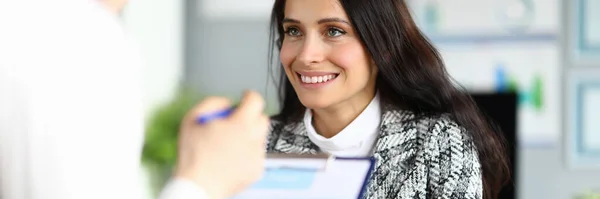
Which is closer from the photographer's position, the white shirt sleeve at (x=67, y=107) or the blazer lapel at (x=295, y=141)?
the white shirt sleeve at (x=67, y=107)

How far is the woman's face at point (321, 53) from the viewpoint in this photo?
1.18 m

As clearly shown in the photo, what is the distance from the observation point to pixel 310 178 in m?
0.90

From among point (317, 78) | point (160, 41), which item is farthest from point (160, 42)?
point (317, 78)

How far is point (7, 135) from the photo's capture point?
19.8 inches

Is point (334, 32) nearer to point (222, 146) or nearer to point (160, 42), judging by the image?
point (222, 146)

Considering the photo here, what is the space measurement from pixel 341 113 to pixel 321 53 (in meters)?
0.13

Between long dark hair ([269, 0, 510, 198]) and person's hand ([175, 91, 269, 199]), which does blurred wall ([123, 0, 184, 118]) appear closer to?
long dark hair ([269, 0, 510, 198])

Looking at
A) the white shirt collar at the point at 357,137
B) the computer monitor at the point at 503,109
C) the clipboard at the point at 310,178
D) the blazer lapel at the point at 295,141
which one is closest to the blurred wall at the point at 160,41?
the computer monitor at the point at 503,109

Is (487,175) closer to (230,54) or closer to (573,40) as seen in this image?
(573,40)

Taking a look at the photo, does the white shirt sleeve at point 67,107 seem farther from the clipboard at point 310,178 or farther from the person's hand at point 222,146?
the clipboard at point 310,178

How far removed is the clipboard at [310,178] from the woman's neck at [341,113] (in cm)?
30

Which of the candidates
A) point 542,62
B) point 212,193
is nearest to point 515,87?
point 542,62

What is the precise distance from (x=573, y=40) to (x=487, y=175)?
2.44 m

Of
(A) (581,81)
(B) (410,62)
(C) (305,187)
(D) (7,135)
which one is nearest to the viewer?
(D) (7,135)
